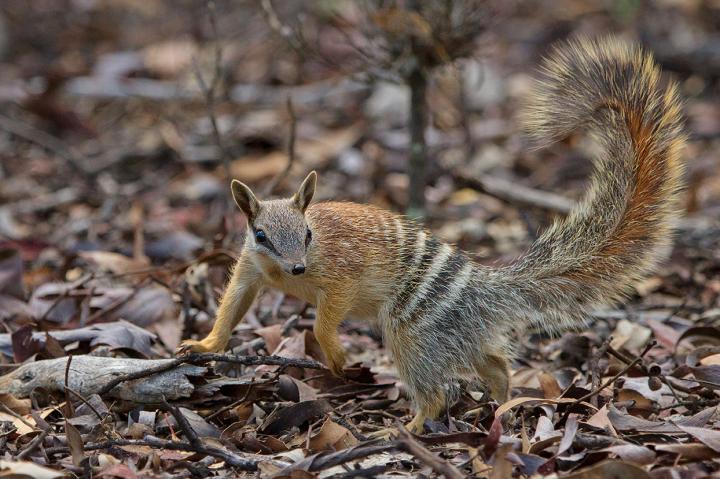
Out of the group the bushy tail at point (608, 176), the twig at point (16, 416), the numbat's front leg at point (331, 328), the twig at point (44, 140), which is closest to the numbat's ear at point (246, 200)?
the numbat's front leg at point (331, 328)

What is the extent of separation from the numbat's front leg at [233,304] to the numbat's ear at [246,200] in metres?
0.26

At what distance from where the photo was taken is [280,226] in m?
5.03

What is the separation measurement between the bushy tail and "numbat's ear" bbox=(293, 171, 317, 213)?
1191mm

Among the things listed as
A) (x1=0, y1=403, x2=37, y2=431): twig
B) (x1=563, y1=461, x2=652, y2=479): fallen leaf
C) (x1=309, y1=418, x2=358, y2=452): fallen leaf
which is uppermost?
(x1=563, y1=461, x2=652, y2=479): fallen leaf

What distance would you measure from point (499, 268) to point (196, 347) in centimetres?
178

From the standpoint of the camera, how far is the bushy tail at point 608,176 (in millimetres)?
4863

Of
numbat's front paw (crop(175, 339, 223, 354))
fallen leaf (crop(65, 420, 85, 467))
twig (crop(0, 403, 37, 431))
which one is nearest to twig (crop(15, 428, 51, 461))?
fallen leaf (crop(65, 420, 85, 467))

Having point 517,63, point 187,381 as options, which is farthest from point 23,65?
point 187,381

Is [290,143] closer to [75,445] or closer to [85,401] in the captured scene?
[85,401]

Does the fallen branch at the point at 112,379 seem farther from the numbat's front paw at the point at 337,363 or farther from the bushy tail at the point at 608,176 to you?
the bushy tail at the point at 608,176

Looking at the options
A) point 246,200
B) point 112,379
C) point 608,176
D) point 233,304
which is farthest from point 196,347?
point 608,176

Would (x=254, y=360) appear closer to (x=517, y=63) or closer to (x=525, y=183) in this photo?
(x=525, y=183)

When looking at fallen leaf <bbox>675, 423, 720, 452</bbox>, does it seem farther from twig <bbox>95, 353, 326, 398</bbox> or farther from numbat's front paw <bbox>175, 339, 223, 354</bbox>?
numbat's front paw <bbox>175, 339, 223, 354</bbox>

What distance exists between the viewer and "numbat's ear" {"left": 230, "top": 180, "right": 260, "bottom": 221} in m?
5.14
